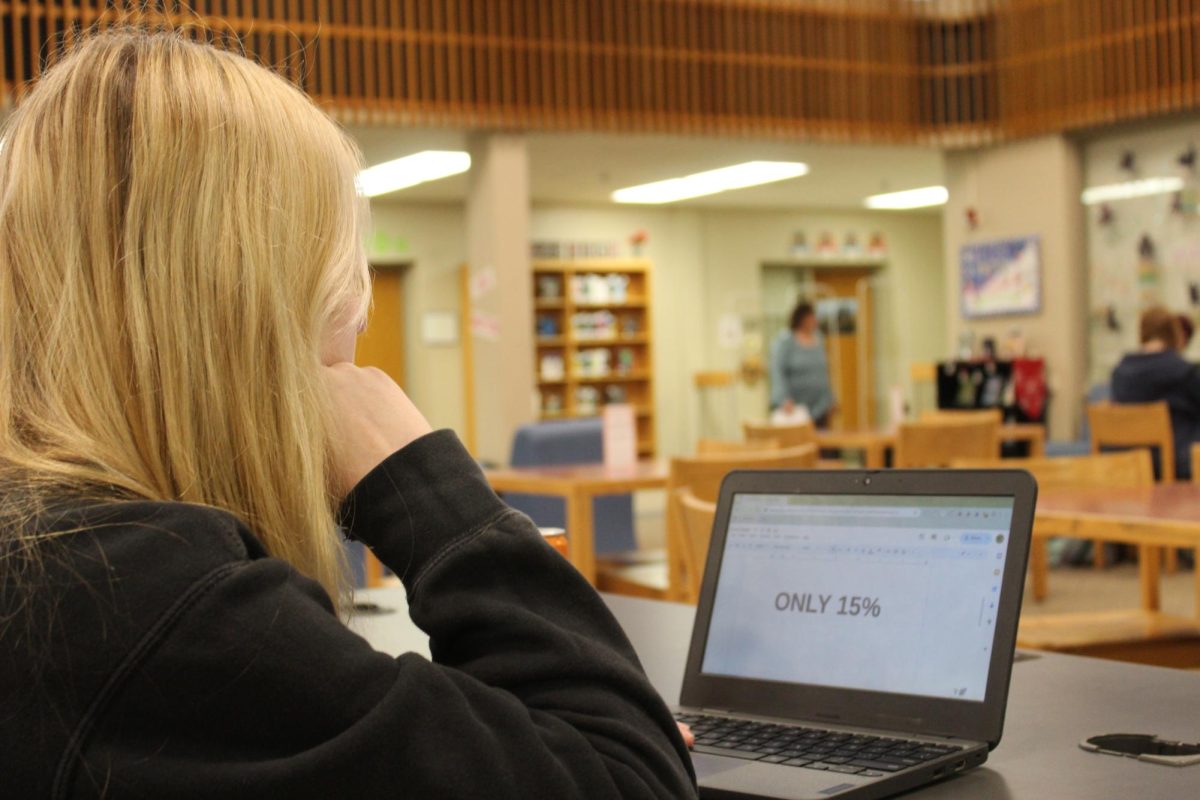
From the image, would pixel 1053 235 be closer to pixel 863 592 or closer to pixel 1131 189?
pixel 1131 189

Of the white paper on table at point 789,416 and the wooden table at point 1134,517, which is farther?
the white paper on table at point 789,416

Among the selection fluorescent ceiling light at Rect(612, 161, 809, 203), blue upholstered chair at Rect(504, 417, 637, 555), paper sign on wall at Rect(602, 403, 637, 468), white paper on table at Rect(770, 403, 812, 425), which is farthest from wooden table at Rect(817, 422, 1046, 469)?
fluorescent ceiling light at Rect(612, 161, 809, 203)

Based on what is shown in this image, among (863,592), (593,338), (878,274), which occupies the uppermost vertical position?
(878,274)

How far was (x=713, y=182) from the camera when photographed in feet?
38.2

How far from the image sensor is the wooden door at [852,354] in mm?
13266

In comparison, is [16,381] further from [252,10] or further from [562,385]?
[562,385]

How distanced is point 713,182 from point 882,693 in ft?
35.1

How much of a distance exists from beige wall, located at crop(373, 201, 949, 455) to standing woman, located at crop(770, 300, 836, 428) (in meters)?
3.57

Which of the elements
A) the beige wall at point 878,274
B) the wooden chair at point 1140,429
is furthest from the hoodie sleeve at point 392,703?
the beige wall at point 878,274

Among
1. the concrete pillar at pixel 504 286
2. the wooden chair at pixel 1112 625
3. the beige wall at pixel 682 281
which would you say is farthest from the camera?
the beige wall at pixel 682 281

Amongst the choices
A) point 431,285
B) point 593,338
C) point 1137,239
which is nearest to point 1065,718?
point 1137,239

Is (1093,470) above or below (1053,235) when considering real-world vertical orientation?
below

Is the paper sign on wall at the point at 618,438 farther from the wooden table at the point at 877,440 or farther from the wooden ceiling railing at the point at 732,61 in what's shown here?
the wooden ceiling railing at the point at 732,61

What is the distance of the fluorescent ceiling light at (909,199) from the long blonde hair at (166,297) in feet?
39.2
